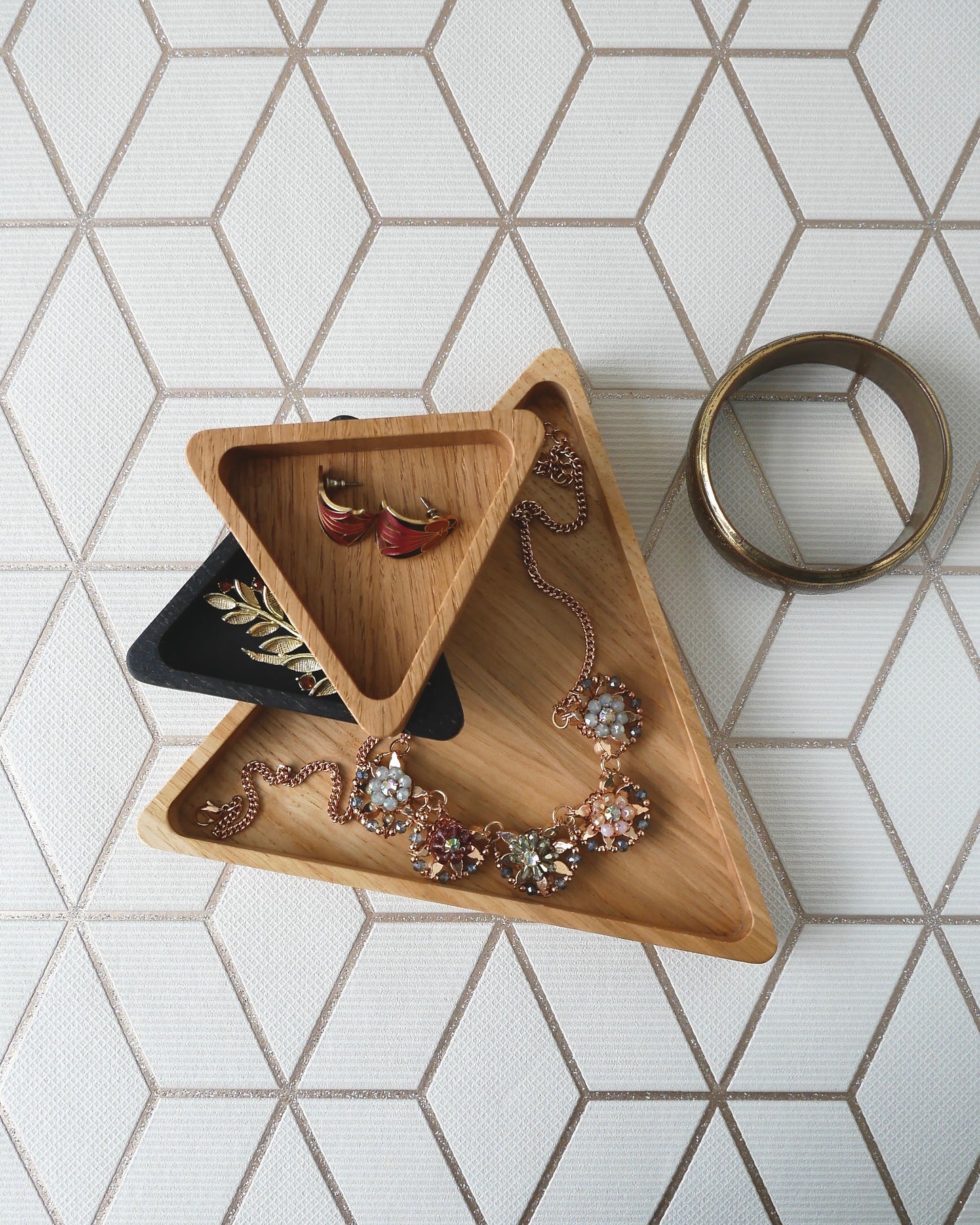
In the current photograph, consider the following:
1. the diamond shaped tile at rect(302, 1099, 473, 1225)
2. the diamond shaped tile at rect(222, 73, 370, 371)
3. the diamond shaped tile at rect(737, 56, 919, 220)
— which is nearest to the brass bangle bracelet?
the diamond shaped tile at rect(737, 56, 919, 220)

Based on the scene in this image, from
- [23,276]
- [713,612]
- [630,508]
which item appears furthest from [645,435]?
[23,276]

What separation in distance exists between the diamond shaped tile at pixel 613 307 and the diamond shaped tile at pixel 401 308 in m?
0.07

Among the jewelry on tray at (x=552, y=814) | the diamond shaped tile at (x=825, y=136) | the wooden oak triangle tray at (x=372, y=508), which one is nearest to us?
the wooden oak triangle tray at (x=372, y=508)

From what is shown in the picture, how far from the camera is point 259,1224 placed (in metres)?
0.75

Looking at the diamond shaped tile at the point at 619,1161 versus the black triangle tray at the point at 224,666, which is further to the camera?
the diamond shaped tile at the point at 619,1161

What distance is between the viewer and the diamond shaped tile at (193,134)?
78 centimetres

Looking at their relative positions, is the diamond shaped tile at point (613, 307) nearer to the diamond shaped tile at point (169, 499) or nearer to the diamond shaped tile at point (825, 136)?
the diamond shaped tile at point (825, 136)

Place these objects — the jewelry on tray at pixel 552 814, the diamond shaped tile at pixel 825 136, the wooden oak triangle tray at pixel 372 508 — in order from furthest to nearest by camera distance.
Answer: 1. the diamond shaped tile at pixel 825 136
2. the jewelry on tray at pixel 552 814
3. the wooden oak triangle tray at pixel 372 508

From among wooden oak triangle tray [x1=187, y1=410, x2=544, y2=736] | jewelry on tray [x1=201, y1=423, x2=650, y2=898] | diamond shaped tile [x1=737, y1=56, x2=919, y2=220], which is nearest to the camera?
wooden oak triangle tray [x1=187, y1=410, x2=544, y2=736]

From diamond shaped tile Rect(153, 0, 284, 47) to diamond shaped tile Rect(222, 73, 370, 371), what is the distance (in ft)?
0.17

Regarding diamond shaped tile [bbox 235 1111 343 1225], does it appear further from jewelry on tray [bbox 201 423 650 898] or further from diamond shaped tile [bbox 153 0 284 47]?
diamond shaped tile [bbox 153 0 284 47]

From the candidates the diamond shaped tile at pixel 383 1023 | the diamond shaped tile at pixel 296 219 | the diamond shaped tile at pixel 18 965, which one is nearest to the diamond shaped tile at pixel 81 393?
the diamond shaped tile at pixel 296 219

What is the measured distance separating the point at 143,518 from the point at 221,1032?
485mm

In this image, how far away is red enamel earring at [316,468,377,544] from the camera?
53 centimetres
